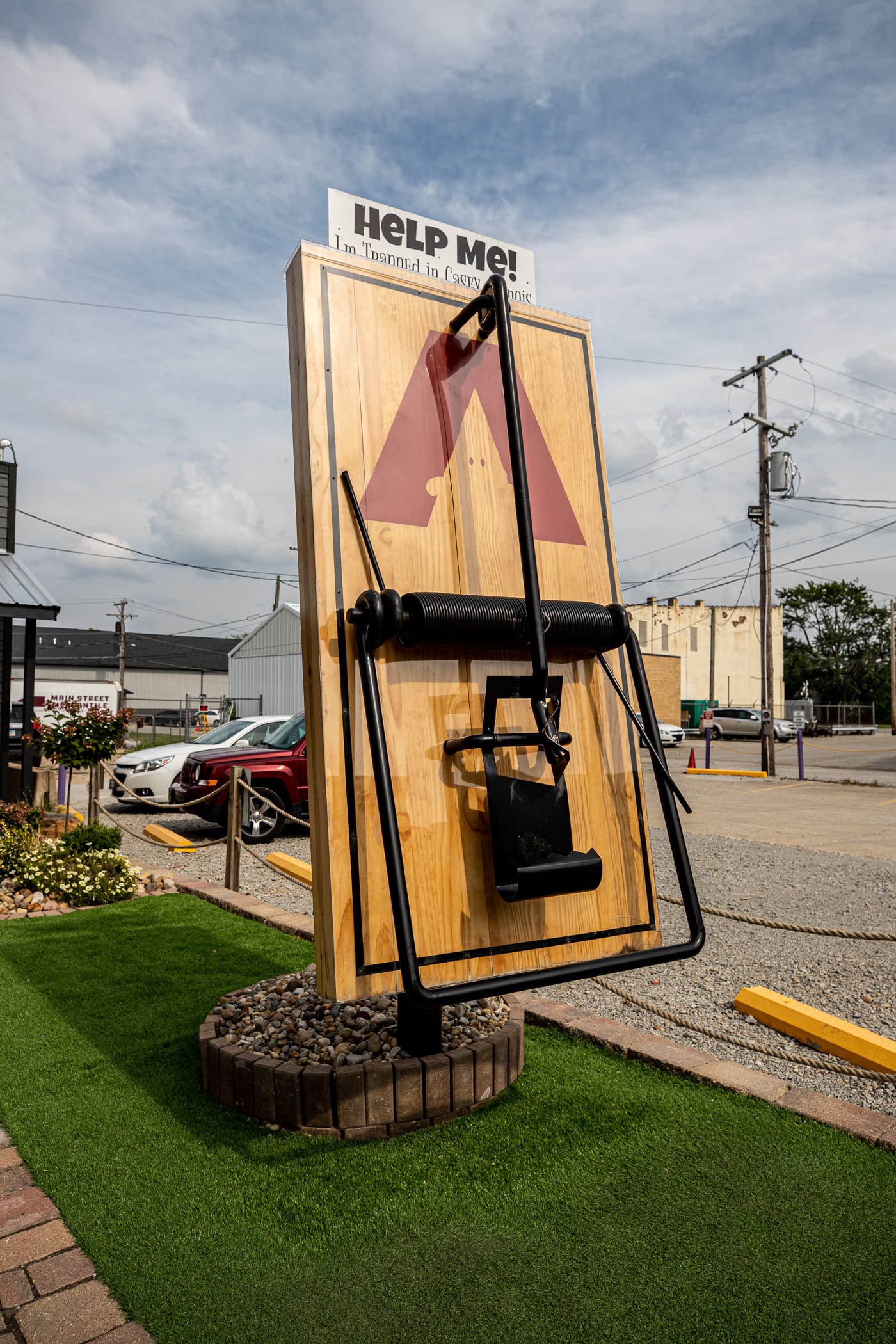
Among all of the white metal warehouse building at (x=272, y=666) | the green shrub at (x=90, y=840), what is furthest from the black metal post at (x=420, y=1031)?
the white metal warehouse building at (x=272, y=666)

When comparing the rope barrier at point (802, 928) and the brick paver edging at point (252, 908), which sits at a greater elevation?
the rope barrier at point (802, 928)

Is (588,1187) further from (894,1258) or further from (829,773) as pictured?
(829,773)

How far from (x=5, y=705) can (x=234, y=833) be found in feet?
24.5

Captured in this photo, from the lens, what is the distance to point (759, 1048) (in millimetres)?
3873

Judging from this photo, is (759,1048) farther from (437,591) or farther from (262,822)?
(262,822)

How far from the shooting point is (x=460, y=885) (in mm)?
2555

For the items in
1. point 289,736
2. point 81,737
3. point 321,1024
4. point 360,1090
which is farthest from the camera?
point 289,736

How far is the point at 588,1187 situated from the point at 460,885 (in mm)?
1013

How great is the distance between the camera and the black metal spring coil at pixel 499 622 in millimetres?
2422

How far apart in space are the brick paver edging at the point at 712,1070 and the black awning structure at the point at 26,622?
8709 millimetres

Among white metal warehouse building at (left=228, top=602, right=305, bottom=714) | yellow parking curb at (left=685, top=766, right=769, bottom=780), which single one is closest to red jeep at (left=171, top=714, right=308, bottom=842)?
yellow parking curb at (left=685, top=766, right=769, bottom=780)

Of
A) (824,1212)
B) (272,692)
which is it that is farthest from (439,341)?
(272,692)

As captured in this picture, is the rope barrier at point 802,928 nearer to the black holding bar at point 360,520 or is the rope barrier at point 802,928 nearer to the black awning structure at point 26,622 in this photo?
the black holding bar at point 360,520

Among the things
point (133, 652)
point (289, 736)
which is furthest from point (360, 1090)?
point (133, 652)
